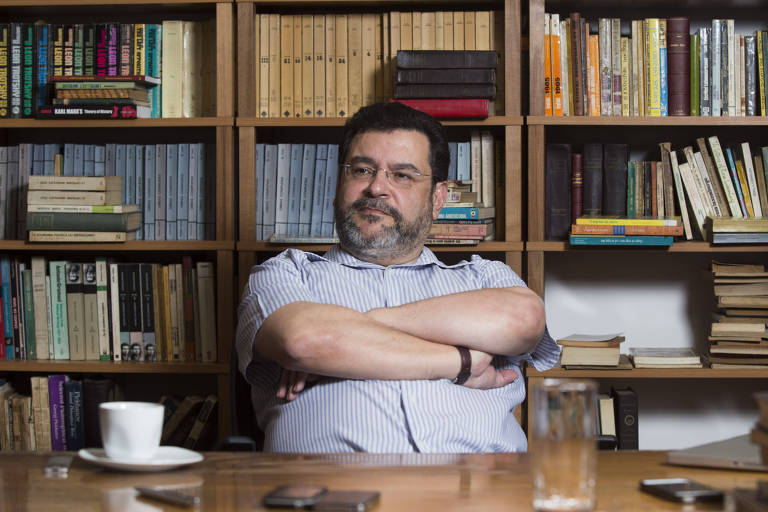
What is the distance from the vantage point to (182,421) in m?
2.67

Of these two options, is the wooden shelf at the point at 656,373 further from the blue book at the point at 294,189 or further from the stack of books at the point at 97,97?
the stack of books at the point at 97,97

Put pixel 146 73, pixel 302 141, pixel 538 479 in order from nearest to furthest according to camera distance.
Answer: pixel 538 479, pixel 146 73, pixel 302 141

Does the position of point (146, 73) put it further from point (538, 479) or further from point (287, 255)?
point (538, 479)

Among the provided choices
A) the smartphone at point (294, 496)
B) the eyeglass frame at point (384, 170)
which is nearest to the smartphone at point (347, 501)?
the smartphone at point (294, 496)

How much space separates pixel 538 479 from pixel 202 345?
6.41 ft

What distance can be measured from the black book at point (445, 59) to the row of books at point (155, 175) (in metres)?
0.70

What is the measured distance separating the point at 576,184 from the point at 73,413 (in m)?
1.74

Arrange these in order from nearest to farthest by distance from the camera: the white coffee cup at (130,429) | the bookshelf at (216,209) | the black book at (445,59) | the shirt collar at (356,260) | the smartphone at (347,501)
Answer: the smartphone at (347,501) → the white coffee cup at (130,429) → the shirt collar at (356,260) → the black book at (445,59) → the bookshelf at (216,209)

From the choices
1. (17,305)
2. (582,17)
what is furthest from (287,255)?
(582,17)

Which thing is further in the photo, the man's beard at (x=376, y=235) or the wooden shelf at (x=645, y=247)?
the wooden shelf at (x=645, y=247)

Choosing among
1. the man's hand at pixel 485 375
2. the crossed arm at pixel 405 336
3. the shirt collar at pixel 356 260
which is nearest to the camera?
the crossed arm at pixel 405 336

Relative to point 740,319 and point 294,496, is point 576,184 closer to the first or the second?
point 740,319

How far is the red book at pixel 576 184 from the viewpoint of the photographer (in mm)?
2604

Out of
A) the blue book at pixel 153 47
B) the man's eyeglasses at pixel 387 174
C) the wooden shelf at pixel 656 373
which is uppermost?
the blue book at pixel 153 47
